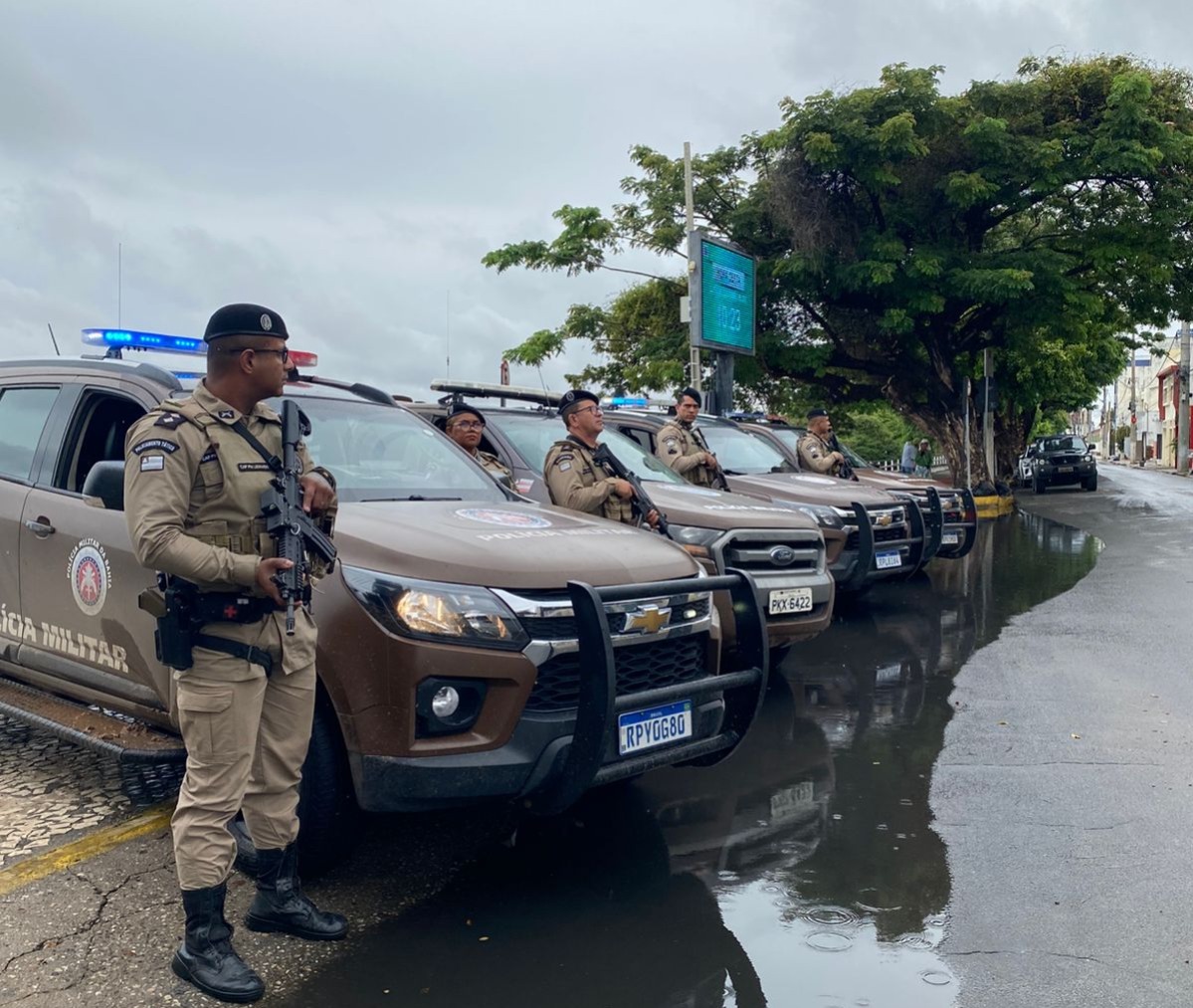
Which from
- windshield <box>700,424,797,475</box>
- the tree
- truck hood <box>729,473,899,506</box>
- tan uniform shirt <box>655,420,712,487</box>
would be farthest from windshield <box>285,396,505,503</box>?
the tree

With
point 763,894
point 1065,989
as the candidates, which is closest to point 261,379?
point 763,894

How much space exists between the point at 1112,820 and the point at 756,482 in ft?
17.2

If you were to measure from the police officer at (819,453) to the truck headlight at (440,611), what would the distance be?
755cm

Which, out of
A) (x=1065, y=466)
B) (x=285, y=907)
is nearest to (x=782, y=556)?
(x=285, y=907)

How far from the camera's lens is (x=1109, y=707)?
6.48 meters

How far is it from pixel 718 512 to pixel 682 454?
5.88 ft

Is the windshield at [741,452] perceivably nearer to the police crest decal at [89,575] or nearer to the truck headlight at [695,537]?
the truck headlight at [695,537]

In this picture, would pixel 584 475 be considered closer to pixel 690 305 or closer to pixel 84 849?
pixel 84 849

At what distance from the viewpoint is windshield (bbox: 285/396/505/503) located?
15.5 feet

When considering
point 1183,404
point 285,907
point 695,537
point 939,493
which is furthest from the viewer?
point 1183,404

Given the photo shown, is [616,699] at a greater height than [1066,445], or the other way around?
[1066,445]

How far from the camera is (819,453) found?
1124 centimetres

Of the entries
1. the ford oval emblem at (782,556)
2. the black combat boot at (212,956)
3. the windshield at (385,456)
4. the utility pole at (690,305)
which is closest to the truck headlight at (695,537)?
the ford oval emblem at (782,556)

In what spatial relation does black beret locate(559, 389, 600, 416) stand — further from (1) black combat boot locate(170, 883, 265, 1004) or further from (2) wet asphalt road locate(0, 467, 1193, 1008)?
(1) black combat boot locate(170, 883, 265, 1004)
